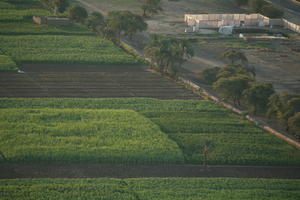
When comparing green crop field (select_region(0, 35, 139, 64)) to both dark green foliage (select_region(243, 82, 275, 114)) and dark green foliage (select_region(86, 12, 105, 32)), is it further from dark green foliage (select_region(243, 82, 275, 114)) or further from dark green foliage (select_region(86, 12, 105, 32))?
dark green foliage (select_region(243, 82, 275, 114))

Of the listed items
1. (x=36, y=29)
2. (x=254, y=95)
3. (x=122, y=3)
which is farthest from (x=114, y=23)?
(x=254, y=95)

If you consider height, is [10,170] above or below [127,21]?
below

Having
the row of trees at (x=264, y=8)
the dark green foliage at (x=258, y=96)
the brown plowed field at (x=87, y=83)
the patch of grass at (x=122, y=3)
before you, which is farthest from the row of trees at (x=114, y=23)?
the dark green foliage at (x=258, y=96)

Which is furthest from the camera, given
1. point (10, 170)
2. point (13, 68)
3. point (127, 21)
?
point (127, 21)

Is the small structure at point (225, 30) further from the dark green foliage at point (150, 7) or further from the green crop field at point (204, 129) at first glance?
the green crop field at point (204, 129)

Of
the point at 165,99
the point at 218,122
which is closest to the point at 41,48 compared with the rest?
the point at 165,99

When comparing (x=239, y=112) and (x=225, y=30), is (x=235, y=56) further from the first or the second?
(x=225, y=30)

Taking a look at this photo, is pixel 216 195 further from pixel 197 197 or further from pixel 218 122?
pixel 218 122
